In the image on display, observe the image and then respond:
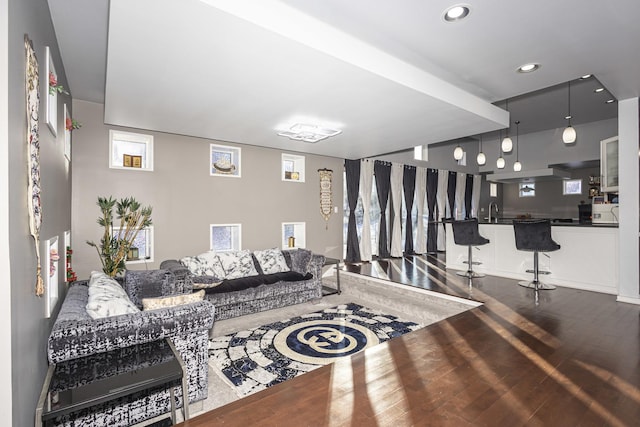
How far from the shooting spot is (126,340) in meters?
2.12

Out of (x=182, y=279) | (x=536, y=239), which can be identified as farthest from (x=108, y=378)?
(x=536, y=239)

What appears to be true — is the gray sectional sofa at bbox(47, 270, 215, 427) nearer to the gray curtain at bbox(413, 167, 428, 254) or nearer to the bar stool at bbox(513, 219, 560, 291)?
the bar stool at bbox(513, 219, 560, 291)

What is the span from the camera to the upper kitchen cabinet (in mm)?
4875

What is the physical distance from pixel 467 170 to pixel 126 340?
1051 cm

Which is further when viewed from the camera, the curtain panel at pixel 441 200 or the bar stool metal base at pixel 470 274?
the curtain panel at pixel 441 200

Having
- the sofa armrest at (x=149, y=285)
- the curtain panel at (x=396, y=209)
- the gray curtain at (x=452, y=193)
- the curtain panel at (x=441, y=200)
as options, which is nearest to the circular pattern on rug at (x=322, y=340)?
the sofa armrest at (x=149, y=285)

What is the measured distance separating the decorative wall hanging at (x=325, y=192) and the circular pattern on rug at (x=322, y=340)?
3032mm

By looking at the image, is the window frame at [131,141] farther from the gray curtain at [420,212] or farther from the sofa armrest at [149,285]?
the gray curtain at [420,212]

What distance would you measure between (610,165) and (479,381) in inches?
188

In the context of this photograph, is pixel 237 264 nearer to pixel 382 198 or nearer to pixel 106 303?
pixel 106 303

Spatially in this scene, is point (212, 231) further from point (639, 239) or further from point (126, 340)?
point (639, 239)

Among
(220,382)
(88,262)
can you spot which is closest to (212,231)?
(88,262)

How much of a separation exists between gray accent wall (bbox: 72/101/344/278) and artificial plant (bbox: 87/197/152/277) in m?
0.16

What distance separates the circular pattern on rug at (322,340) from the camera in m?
3.30
